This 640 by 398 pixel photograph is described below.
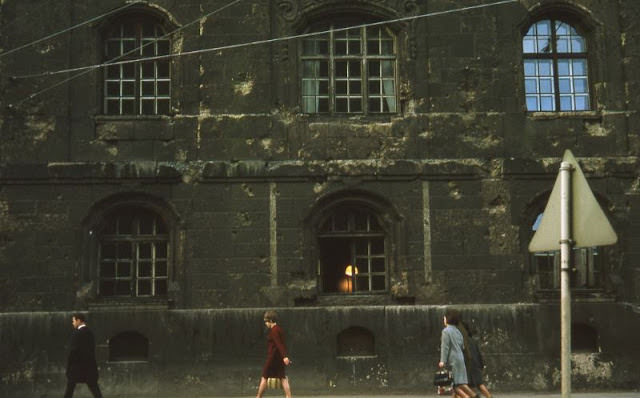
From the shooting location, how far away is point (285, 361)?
12.2 m

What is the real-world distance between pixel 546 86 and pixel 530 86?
318mm

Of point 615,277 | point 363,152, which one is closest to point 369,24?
point 363,152

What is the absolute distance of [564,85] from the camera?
16375 mm

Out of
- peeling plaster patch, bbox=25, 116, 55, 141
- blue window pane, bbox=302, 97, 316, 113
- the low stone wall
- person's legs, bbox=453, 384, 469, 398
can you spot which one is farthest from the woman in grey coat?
peeling plaster patch, bbox=25, 116, 55, 141

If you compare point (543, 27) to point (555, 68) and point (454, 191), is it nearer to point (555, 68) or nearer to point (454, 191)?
point (555, 68)

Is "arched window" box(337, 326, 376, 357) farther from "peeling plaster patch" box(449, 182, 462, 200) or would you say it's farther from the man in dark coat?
the man in dark coat

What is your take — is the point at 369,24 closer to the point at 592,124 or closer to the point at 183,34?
the point at 183,34

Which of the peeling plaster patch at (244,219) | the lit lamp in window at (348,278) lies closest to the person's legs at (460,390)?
the lit lamp in window at (348,278)

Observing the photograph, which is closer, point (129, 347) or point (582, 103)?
point (129, 347)

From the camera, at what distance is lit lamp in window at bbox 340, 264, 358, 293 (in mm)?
15852

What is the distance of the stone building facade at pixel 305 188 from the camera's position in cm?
1515

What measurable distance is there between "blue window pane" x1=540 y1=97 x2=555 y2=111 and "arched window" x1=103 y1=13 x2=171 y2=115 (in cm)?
712

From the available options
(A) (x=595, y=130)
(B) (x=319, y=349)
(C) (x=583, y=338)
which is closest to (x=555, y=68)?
(A) (x=595, y=130)

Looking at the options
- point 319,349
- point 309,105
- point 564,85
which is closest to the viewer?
point 319,349
